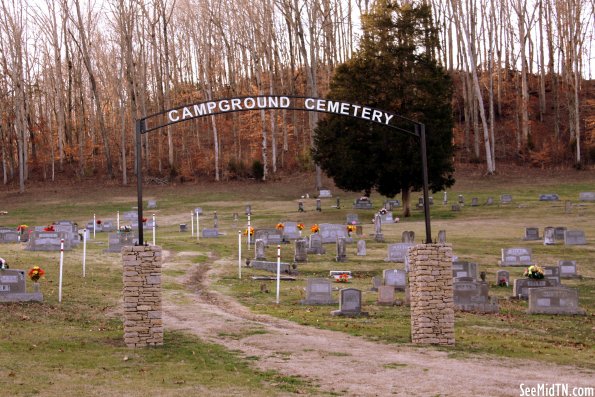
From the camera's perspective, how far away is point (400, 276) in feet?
85.2

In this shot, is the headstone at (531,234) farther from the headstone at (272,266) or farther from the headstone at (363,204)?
the headstone at (363,204)

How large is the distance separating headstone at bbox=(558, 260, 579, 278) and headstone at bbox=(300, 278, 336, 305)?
30.3 feet

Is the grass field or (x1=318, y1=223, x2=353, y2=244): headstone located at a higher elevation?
(x1=318, y1=223, x2=353, y2=244): headstone

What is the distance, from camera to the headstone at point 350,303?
69.9 ft

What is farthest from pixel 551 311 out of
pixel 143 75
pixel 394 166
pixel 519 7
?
pixel 143 75

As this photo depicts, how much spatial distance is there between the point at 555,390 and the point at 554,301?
386 inches

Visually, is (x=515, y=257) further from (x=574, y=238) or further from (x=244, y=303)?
(x=244, y=303)

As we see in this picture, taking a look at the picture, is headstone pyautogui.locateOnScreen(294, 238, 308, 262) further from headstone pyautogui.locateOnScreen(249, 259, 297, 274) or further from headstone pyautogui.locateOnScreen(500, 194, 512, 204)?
headstone pyautogui.locateOnScreen(500, 194, 512, 204)

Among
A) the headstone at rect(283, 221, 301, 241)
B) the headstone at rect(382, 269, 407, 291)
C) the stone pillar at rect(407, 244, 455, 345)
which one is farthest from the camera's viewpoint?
the headstone at rect(283, 221, 301, 241)

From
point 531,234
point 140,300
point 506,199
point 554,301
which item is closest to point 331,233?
point 531,234

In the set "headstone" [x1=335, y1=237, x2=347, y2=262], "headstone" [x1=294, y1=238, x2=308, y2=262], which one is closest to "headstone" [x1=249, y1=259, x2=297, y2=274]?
"headstone" [x1=294, y1=238, x2=308, y2=262]

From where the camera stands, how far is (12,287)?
70.2ft

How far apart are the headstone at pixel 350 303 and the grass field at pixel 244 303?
52cm

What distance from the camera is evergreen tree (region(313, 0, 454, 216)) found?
1950 inches
